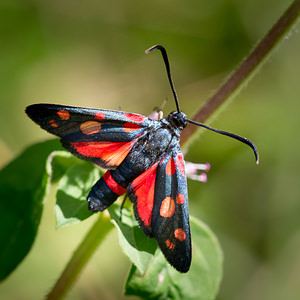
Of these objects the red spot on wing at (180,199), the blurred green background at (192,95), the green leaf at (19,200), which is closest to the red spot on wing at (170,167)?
the red spot on wing at (180,199)

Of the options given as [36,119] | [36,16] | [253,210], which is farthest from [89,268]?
[36,16]

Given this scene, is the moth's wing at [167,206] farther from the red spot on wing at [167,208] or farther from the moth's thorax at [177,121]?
the moth's thorax at [177,121]

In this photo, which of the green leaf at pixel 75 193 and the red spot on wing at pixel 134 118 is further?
the red spot on wing at pixel 134 118

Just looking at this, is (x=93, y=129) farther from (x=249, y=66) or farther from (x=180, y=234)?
(x=249, y=66)

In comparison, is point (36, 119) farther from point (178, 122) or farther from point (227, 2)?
point (227, 2)

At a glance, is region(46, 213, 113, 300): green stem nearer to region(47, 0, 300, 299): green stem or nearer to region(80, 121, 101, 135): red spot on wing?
region(47, 0, 300, 299): green stem

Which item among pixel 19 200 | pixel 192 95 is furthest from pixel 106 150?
pixel 192 95
